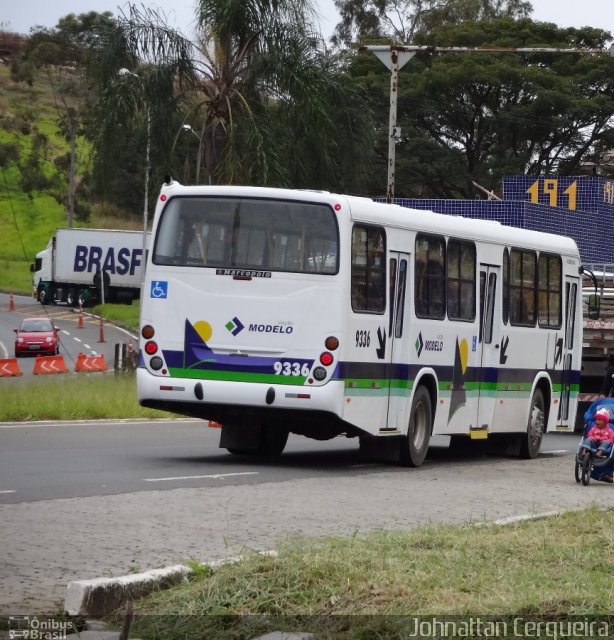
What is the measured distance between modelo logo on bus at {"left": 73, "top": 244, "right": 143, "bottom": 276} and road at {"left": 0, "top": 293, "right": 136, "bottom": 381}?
240cm

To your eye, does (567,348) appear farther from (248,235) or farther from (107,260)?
(107,260)

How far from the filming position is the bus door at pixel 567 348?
2245 centimetres

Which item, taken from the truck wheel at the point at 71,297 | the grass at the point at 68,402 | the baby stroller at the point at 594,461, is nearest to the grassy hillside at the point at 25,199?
the truck wheel at the point at 71,297

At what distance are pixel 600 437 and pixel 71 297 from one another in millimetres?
61950

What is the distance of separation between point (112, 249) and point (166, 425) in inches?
1935

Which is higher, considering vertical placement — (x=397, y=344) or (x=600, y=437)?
(x=397, y=344)

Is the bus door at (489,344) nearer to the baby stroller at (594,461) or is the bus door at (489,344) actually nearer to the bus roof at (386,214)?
the bus roof at (386,214)

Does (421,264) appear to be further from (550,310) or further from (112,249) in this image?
(112,249)

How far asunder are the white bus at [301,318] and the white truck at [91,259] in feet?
179

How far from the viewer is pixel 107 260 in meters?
73.4

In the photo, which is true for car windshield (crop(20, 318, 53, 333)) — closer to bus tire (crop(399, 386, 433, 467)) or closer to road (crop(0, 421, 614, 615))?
road (crop(0, 421, 614, 615))

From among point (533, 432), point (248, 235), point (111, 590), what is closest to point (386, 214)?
point (248, 235)

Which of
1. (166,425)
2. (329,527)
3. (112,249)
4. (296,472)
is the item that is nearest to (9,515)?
(329,527)

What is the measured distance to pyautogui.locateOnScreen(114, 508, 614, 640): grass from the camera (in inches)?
277
